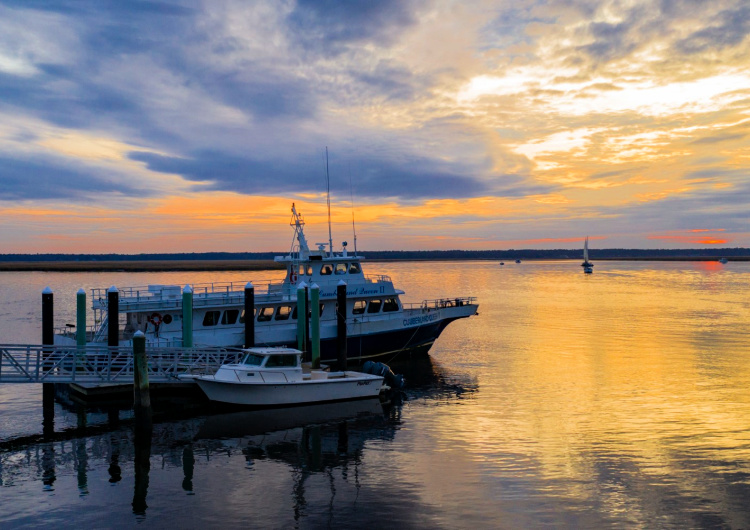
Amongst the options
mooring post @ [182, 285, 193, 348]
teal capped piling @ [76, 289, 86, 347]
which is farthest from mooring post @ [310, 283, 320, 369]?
teal capped piling @ [76, 289, 86, 347]

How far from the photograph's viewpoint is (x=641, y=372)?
3091 cm

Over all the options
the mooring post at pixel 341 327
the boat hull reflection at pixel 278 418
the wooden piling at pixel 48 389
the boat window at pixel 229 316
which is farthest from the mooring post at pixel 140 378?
the mooring post at pixel 341 327

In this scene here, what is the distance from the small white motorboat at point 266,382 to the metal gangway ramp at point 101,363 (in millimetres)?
1241

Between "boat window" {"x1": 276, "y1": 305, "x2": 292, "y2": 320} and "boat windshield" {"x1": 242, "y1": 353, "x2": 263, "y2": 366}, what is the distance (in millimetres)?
7901

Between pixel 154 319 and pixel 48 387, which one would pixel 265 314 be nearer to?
pixel 154 319

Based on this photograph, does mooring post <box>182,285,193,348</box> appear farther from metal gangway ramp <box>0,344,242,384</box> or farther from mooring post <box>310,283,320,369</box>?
mooring post <box>310,283,320,369</box>

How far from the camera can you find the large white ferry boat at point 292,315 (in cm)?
2861

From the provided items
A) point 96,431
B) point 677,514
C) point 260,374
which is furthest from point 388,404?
point 677,514

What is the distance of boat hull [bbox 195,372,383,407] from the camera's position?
74.6ft

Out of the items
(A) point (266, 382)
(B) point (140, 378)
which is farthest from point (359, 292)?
(B) point (140, 378)

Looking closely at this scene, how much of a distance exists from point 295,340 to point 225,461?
13052 millimetres

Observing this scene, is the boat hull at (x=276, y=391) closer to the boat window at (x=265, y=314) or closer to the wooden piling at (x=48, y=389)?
the wooden piling at (x=48, y=389)

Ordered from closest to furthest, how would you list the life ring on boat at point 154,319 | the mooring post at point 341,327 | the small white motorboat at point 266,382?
1. the small white motorboat at point 266,382
2. the mooring post at point 341,327
3. the life ring on boat at point 154,319

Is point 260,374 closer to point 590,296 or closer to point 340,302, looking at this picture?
point 340,302
